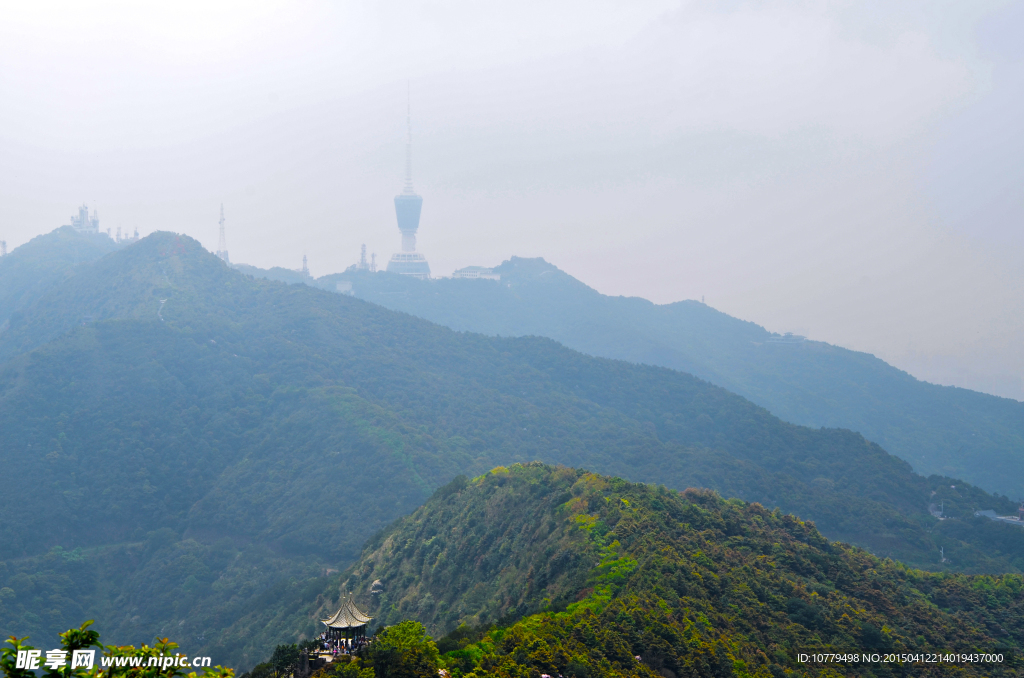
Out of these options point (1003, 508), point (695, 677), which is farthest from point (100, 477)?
point (1003, 508)

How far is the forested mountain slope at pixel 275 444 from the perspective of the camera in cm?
9506

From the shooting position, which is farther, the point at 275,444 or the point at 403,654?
the point at 275,444

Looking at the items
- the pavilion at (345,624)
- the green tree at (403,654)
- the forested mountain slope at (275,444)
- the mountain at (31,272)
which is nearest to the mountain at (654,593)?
the green tree at (403,654)

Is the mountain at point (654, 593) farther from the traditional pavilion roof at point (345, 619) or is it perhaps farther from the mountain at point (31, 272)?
the mountain at point (31, 272)

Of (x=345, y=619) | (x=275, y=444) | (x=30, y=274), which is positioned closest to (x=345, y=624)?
(x=345, y=619)

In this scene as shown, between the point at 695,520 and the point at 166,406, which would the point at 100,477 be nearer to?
the point at 166,406

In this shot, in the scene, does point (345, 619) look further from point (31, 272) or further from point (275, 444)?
point (31, 272)

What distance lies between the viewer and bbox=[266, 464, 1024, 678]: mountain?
35.6 meters

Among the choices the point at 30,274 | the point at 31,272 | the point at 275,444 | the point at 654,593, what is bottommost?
the point at 654,593

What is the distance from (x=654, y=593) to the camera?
40719mm

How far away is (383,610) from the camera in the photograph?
63781mm

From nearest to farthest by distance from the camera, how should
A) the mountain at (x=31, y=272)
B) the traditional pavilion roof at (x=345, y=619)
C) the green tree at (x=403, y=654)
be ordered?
the green tree at (x=403, y=654)
the traditional pavilion roof at (x=345, y=619)
the mountain at (x=31, y=272)

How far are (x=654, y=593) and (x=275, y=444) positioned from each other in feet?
303

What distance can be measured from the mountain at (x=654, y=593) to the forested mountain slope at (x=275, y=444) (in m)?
23.4
